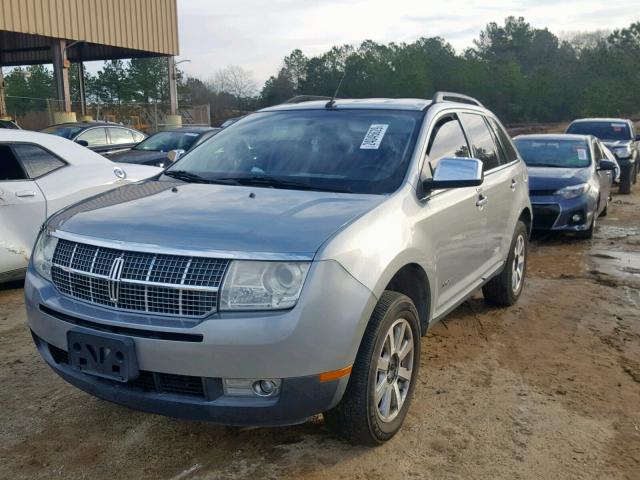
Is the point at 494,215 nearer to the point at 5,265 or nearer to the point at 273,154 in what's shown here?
the point at 273,154

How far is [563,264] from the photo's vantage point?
305 inches

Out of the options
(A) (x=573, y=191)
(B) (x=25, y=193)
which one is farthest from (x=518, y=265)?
(B) (x=25, y=193)

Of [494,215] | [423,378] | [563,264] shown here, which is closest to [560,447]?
[423,378]

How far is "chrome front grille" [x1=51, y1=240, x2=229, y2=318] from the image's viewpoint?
275cm

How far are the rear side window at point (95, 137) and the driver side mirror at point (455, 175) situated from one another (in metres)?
10.4

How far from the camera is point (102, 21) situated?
81.1ft

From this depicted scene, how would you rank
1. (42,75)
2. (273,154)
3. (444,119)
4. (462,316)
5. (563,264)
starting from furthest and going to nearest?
(42,75) < (563,264) < (462,316) < (444,119) < (273,154)

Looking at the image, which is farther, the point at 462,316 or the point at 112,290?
the point at 462,316

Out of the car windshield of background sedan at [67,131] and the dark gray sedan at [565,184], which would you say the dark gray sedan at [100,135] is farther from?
the dark gray sedan at [565,184]

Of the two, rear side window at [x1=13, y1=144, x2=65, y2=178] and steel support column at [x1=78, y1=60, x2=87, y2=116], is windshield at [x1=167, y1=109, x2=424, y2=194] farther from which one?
steel support column at [x1=78, y1=60, x2=87, y2=116]

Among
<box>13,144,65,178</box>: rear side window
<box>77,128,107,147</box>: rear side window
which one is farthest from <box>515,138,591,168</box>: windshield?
<box>77,128,107,147</box>: rear side window

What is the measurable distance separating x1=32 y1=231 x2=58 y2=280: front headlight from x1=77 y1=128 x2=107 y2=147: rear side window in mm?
9903

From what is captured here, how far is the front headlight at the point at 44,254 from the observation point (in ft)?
10.8

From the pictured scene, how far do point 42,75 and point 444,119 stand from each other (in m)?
53.1
